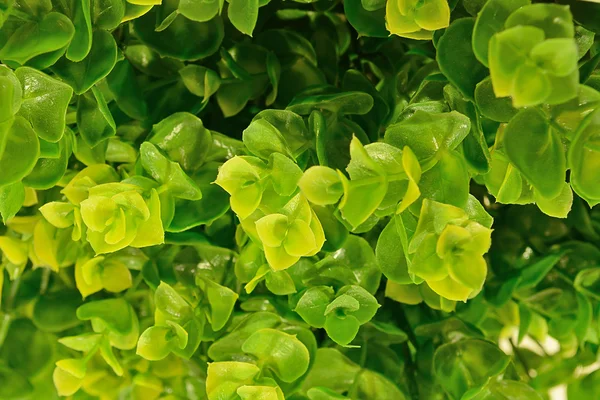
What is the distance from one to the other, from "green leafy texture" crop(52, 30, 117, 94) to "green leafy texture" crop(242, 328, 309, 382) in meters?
0.15

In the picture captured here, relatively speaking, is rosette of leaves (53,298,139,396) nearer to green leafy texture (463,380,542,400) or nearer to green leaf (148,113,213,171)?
green leaf (148,113,213,171)

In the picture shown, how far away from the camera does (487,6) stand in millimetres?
252

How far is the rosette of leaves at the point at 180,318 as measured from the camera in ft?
1.10

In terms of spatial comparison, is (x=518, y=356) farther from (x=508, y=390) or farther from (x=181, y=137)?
(x=181, y=137)

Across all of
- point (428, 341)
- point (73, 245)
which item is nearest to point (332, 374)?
point (428, 341)

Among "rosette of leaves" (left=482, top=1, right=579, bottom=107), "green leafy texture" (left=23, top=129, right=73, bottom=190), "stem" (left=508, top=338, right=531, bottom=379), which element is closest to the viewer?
"rosette of leaves" (left=482, top=1, right=579, bottom=107)

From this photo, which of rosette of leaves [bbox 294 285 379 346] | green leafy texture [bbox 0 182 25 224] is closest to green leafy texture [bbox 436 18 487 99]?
rosette of leaves [bbox 294 285 379 346]

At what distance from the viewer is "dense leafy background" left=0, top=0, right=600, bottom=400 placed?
26 centimetres

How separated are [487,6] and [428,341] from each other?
21 centimetres

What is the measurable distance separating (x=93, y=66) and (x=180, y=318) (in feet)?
0.45

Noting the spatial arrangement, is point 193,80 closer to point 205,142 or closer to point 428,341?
point 205,142

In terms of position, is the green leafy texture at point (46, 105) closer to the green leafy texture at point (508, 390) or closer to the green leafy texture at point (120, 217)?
the green leafy texture at point (120, 217)

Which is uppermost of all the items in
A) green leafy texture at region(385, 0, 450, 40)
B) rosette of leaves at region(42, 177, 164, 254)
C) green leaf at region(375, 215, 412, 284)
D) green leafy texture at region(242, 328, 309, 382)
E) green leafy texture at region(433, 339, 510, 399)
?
green leafy texture at region(385, 0, 450, 40)

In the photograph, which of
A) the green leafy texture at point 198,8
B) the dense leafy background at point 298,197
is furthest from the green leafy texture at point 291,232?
the green leafy texture at point 198,8
